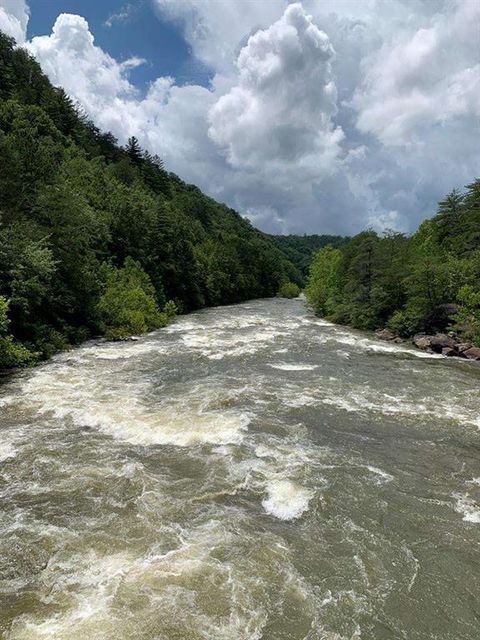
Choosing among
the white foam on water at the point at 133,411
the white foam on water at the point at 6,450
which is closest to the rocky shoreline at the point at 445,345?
the white foam on water at the point at 133,411

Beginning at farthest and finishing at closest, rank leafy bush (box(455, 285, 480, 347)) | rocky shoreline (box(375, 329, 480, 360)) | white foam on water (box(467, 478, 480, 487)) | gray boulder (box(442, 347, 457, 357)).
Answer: leafy bush (box(455, 285, 480, 347)) < gray boulder (box(442, 347, 457, 357)) < rocky shoreline (box(375, 329, 480, 360)) < white foam on water (box(467, 478, 480, 487))

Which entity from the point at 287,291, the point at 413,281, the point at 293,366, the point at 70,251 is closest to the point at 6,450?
the point at 293,366

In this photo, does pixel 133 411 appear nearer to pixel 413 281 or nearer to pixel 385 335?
pixel 385 335

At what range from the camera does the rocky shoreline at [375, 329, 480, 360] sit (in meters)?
27.4

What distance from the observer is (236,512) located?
29.6ft

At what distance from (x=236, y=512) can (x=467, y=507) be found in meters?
5.17

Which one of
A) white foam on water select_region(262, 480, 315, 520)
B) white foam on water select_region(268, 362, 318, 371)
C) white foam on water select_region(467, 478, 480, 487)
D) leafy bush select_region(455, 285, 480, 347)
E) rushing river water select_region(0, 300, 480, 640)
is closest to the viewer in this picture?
rushing river water select_region(0, 300, 480, 640)

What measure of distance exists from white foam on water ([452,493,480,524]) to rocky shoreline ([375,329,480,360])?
1924 centimetres

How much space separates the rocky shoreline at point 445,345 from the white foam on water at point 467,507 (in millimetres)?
19245

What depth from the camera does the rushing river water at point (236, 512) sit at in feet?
21.0

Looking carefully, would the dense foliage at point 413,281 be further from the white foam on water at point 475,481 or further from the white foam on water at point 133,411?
the white foam on water at point 133,411

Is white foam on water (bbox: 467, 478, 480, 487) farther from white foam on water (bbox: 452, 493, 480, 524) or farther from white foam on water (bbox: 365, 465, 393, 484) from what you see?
white foam on water (bbox: 365, 465, 393, 484)

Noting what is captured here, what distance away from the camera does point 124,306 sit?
35.1 m

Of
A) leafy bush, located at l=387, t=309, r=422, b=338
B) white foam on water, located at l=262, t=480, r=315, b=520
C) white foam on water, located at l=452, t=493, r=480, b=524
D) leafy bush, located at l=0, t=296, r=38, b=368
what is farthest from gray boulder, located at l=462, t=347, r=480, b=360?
leafy bush, located at l=0, t=296, r=38, b=368
